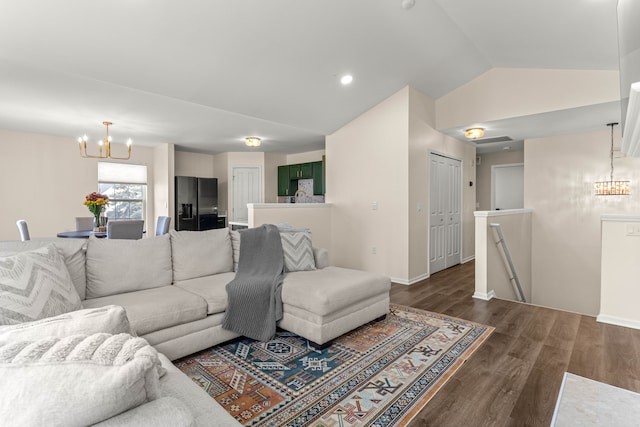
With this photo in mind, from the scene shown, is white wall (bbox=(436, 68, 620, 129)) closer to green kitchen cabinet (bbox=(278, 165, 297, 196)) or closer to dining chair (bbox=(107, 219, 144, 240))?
green kitchen cabinet (bbox=(278, 165, 297, 196))

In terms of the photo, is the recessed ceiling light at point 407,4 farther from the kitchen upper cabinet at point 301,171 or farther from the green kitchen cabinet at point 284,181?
the green kitchen cabinet at point 284,181

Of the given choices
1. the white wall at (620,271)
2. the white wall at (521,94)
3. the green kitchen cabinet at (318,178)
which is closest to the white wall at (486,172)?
the white wall at (521,94)

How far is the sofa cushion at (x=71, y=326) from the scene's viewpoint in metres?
0.84

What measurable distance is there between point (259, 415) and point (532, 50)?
4.62 m

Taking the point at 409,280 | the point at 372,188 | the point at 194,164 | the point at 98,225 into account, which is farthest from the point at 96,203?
the point at 409,280

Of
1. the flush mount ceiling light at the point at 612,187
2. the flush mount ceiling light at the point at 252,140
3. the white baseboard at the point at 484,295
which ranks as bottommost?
the white baseboard at the point at 484,295

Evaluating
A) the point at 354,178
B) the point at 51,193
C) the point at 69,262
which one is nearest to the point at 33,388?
the point at 69,262

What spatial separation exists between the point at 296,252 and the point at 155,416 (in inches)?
102

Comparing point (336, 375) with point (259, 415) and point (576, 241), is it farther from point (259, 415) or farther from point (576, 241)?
point (576, 241)

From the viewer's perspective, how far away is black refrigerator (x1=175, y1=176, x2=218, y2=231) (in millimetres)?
6727

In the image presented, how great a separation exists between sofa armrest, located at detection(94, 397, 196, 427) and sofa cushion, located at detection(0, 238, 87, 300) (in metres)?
2.15

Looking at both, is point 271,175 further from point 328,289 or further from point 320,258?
point 328,289

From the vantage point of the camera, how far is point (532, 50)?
392 centimetres

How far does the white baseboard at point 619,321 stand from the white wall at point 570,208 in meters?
2.93
